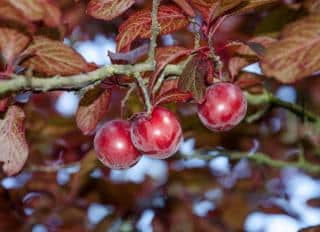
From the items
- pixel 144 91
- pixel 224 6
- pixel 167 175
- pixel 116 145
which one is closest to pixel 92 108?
pixel 116 145

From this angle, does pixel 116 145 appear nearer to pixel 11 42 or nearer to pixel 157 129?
pixel 157 129

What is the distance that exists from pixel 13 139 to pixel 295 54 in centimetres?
63

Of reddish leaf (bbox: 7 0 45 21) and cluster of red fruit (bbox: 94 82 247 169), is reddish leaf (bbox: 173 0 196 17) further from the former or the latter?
reddish leaf (bbox: 7 0 45 21)

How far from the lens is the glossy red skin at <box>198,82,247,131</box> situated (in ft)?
4.24

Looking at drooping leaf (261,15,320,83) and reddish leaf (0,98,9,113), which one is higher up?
drooping leaf (261,15,320,83)

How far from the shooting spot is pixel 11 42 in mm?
1328

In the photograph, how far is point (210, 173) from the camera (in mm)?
2953

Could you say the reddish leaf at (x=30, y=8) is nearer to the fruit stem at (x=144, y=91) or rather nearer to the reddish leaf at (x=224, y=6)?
the fruit stem at (x=144, y=91)

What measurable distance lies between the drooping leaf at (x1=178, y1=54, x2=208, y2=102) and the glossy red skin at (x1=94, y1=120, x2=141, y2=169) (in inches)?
7.1

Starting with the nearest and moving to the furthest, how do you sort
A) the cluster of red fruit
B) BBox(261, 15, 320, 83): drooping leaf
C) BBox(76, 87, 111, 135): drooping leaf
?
1. BBox(261, 15, 320, 83): drooping leaf
2. the cluster of red fruit
3. BBox(76, 87, 111, 135): drooping leaf

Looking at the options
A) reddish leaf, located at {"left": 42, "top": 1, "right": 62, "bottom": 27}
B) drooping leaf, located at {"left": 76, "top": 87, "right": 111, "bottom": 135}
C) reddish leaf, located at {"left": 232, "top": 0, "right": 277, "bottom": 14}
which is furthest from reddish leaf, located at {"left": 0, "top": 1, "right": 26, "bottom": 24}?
reddish leaf, located at {"left": 232, "top": 0, "right": 277, "bottom": 14}

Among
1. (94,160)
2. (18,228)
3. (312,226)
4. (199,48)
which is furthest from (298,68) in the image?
(18,228)

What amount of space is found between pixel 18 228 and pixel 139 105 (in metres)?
0.70

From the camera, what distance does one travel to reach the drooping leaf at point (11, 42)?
131 centimetres
